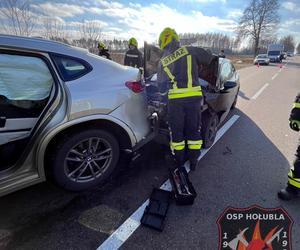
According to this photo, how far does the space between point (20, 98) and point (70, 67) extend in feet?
2.08

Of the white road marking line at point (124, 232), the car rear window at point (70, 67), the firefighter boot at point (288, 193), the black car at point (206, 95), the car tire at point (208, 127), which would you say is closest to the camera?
the white road marking line at point (124, 232)

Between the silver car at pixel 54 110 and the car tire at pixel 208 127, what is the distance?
1572 millimetres

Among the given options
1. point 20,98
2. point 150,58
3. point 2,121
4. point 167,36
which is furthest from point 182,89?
point 2,121

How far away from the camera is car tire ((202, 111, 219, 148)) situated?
3.74 metres

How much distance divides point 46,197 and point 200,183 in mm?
2032

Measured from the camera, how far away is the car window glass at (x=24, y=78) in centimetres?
225

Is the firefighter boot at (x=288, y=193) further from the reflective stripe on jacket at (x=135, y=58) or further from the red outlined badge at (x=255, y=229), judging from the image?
the reflective stripe on jacket at (x=135, y=58)

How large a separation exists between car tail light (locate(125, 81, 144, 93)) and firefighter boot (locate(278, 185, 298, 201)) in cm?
226

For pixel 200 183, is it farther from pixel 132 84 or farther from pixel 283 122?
pixel 283 122

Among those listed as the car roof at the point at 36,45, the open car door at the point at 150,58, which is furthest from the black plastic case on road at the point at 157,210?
the open car door at the point at 150,58

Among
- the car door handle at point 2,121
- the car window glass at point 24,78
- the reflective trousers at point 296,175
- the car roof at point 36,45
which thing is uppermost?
the car roof at point 36,45

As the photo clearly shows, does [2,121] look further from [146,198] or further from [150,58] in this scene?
[150,58]

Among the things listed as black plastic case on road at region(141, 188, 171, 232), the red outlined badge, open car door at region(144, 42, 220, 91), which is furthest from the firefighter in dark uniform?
the red outlined badge

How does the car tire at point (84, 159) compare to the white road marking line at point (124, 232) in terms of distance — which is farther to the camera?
the car tire at point (84, 159)
